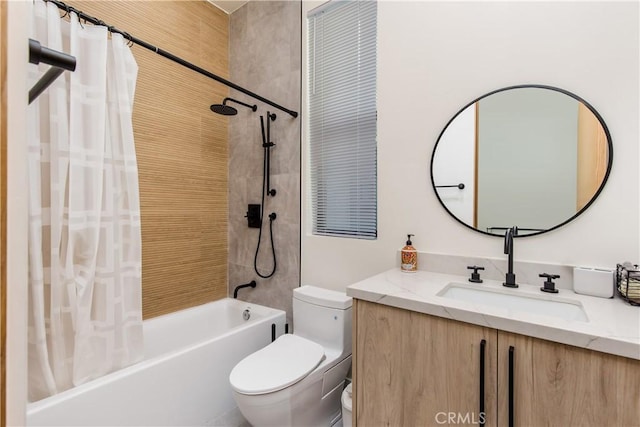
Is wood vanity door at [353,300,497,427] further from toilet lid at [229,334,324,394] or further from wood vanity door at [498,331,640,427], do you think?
toilet lid at [229,334,324,394]

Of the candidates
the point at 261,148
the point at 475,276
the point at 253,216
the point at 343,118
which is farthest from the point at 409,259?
the point at 261,148

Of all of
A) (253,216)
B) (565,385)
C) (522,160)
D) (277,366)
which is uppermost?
(522,160)

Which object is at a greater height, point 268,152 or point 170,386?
point 268,152

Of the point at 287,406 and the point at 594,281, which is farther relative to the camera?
the point at 287,406

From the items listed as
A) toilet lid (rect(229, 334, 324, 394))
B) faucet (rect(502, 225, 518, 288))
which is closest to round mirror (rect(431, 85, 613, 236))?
faucet (rect(502, 225, 518, 288))

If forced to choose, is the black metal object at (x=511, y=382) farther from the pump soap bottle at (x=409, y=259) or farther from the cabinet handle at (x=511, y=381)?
the pump soap bottle at (x=409, y=259)

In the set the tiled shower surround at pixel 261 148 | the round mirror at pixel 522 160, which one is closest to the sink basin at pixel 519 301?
the round mirror at pixel 522 160

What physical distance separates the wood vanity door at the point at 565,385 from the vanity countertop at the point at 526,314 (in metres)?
0.04

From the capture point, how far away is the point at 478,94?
61.0 inches

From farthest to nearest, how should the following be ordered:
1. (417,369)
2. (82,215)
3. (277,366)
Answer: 1. (277,366)
2. (82,215)
3. (417,369)

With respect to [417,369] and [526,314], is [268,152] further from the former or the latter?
[526,314]

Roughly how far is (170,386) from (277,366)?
0.54 metres

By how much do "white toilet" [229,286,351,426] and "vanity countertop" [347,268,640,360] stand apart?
1.66 feet

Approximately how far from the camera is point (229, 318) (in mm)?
2496
